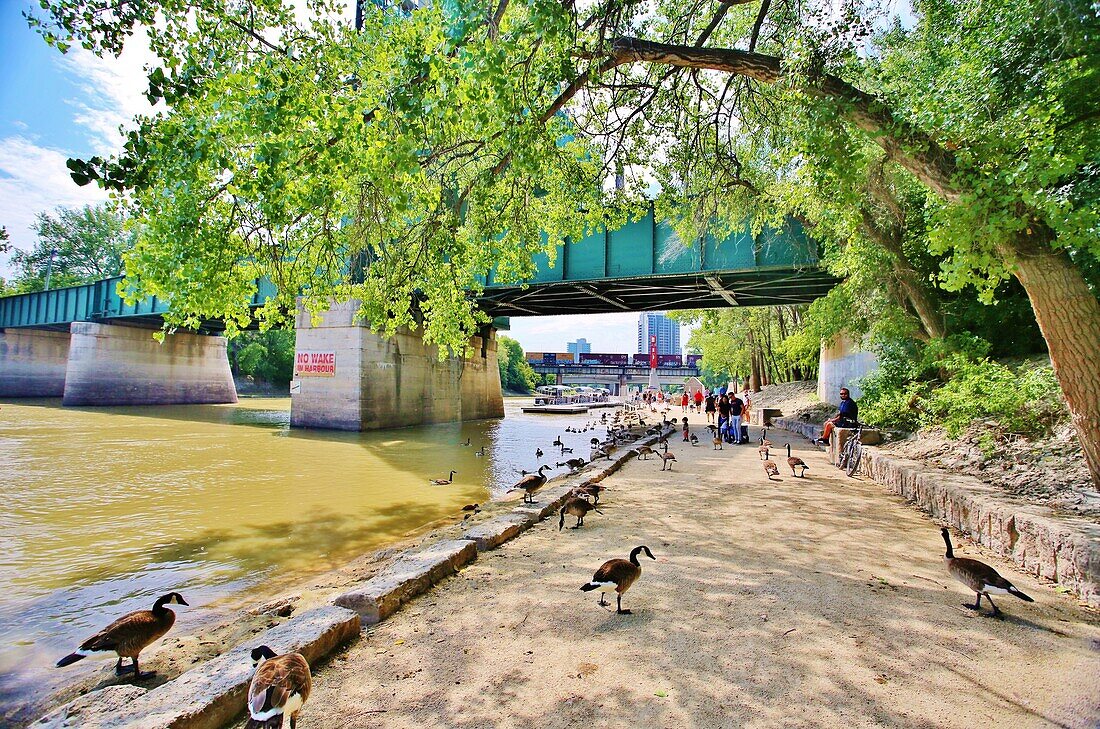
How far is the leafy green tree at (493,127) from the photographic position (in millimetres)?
5234

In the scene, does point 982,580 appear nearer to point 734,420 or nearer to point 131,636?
point 131,636

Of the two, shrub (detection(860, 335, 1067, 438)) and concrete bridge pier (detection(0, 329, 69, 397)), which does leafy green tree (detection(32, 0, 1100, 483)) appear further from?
concrete bridge pier (detection(0, 329, 69, 397))

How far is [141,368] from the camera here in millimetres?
41469

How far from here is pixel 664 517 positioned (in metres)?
7.59

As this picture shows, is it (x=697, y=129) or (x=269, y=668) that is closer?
(x=269, y=668)

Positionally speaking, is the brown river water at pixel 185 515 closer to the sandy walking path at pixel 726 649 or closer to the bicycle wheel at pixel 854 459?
the sandy walking path at pixel 726 649

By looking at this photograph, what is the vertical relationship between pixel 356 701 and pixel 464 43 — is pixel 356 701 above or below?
below

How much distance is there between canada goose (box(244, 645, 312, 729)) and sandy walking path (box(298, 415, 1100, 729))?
0.23 m

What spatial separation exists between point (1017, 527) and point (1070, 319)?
224 cm

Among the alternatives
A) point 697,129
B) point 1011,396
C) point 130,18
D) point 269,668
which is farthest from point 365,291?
point 1011,396

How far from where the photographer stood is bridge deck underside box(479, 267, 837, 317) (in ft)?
71.2

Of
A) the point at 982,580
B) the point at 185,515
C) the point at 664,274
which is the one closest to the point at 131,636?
the point at 185,515

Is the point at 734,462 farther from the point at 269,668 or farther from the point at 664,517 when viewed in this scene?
the point at 269,668

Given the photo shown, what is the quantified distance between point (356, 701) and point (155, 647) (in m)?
2.65
